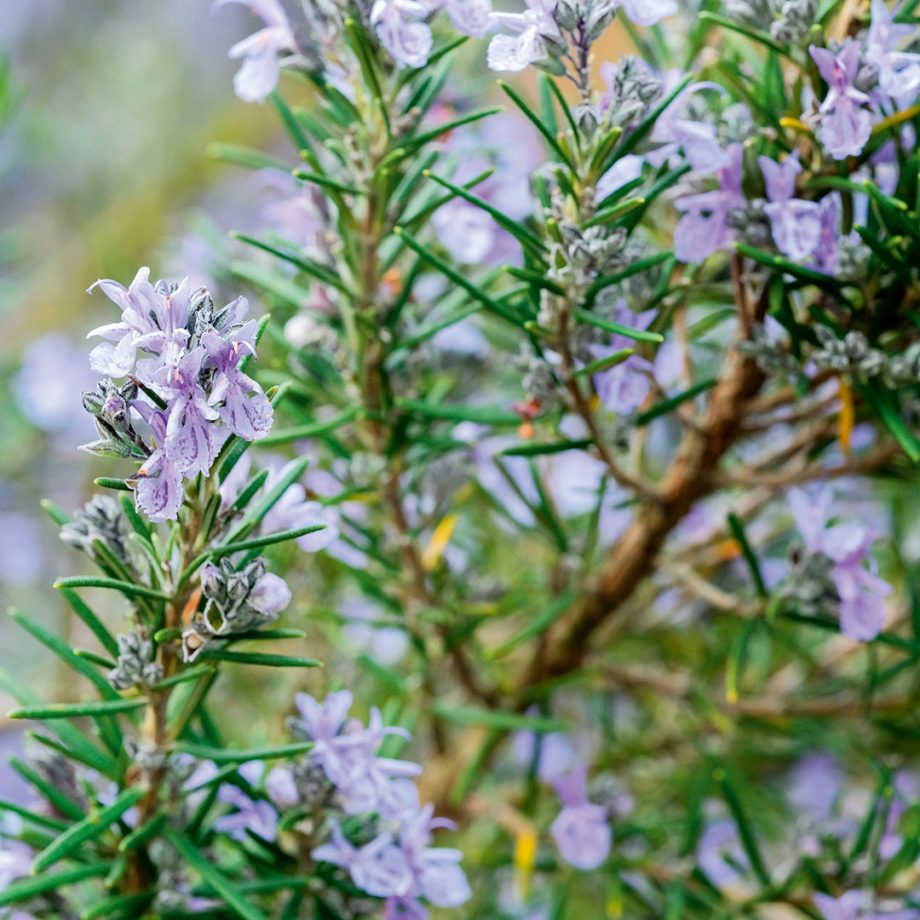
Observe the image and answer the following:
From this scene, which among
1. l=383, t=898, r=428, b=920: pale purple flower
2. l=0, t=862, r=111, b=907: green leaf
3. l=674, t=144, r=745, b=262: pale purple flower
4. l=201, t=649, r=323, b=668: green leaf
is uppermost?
l=674, t=144, r=745, b=262: pale purple flower

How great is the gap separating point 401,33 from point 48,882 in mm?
366

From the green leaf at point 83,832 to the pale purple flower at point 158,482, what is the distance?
0.15 meters

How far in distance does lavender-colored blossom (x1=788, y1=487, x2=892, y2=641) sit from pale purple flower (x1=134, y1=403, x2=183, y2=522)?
1.04ft

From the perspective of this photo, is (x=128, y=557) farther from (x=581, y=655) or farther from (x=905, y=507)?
(x=905, y=507)

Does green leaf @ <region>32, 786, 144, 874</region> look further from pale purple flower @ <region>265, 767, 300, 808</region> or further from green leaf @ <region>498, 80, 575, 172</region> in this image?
green leaf @ <region>498, 80, 575, 172</region>

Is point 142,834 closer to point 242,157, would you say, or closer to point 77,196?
point 242,157

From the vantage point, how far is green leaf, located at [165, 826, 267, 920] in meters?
0.40

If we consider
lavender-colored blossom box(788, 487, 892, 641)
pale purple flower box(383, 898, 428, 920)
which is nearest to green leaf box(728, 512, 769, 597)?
lavender-colored blossom box(788, 487, 892, 641)

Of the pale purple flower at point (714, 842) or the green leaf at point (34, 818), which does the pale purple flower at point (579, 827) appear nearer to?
the pale purple flower at point (714, 842)

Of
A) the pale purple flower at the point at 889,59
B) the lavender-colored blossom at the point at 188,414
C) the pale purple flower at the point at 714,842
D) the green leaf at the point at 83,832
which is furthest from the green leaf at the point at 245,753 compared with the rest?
the pale purple flower at the point at 714,842

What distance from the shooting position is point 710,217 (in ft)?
1.49

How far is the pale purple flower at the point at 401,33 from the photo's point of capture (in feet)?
1.32

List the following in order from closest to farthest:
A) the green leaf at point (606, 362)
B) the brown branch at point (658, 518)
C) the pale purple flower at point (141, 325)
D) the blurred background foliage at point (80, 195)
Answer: the pale purple flower at point (141, 325) → the green leaf at point (606, 362) → the brown branch at point (658, 518) → the blurred background foliage at point (80, 195)

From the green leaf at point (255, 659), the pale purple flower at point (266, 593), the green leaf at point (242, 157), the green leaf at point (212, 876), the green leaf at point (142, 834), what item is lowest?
the green leaf at point (212, 876)
